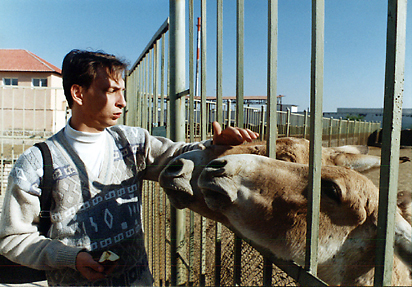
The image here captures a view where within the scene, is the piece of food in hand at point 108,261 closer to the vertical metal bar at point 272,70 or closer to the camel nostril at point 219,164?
the camel nostril at point 219,164

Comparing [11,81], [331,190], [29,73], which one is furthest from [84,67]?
[11,81]

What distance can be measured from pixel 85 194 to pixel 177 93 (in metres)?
1.16

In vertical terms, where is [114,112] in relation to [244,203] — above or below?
above

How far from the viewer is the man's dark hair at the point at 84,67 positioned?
157 cm

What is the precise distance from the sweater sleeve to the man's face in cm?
37

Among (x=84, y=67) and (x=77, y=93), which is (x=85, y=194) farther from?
(x=84, y=67)

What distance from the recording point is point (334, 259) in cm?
127

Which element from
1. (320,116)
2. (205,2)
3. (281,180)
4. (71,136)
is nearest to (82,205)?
(71,136)

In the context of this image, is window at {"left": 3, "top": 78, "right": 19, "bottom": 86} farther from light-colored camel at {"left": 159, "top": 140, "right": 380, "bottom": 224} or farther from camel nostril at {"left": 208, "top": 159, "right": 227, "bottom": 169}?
camel nostril at {"left": 208, "top": 159, "right": 227, "bottom": 169}

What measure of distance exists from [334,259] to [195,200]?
650mm

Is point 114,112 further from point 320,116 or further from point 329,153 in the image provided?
point 329,153

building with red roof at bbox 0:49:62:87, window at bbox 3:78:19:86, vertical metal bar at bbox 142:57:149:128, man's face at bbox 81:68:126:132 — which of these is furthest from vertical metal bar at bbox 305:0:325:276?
window at bbox 3:78:19:86

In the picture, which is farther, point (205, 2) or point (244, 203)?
point (205, 2)

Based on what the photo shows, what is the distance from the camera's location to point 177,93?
2.41 metres
